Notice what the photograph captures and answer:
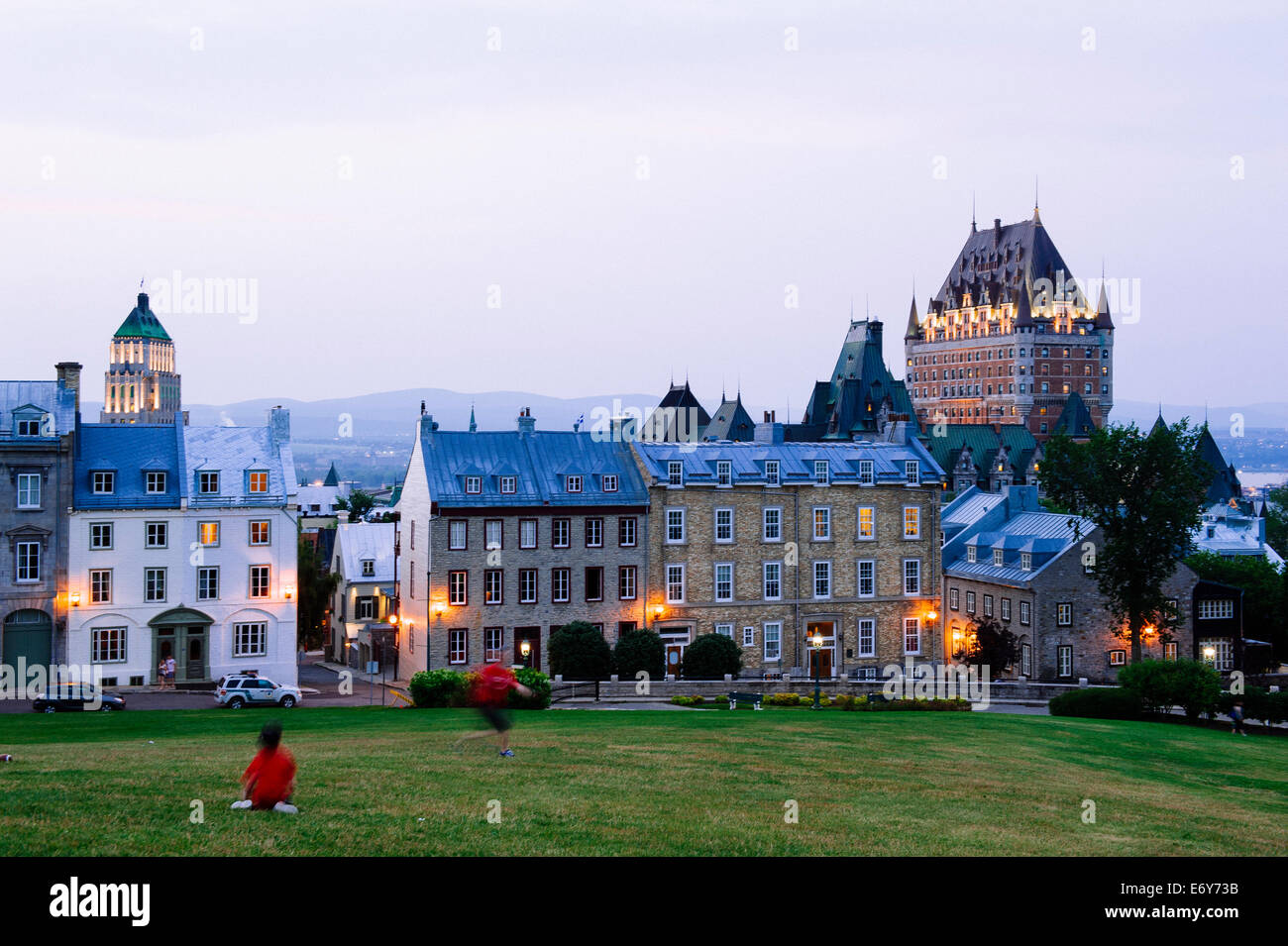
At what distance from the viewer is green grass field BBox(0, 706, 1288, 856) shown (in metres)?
15.5

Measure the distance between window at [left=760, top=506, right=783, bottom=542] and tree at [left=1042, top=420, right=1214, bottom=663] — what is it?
55.0 feet

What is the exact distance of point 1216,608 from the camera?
2687 inches

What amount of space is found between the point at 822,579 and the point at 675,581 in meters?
8.30

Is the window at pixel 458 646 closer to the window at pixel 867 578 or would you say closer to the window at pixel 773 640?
the window at pixel 773 640

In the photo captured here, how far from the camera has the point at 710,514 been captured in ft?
212

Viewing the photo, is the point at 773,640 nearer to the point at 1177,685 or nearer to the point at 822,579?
the point at 822,579

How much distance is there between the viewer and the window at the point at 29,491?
174ft

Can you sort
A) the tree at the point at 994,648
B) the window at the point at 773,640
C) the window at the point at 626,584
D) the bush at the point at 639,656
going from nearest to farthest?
the bush at the point at 639,656, the tree at the point at 994,648, the window at the point at 626,584, the window at the point at 773,640

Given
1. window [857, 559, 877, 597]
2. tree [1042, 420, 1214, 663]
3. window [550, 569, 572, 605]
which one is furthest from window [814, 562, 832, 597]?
tree [1042, 420, 1214, 663]

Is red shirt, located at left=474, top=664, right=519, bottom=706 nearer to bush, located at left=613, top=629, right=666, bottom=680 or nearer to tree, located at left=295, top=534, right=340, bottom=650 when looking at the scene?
bush, located at left=613, top=629, right=666, bottom=680

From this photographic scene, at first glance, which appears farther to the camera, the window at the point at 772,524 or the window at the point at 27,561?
the window at the point at 772,524

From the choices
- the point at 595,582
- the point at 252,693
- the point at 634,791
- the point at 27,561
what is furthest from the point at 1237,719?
the point at 27,561

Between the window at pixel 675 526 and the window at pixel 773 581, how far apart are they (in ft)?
16.6

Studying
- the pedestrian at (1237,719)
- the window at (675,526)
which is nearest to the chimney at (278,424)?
the window at (675,526)
